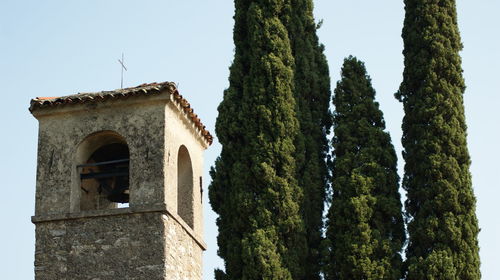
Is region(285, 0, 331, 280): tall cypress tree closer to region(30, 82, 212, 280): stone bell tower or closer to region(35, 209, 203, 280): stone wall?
region(30, 82, 212, 280): stone bell tower

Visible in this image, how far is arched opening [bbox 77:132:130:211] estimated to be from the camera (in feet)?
53.3

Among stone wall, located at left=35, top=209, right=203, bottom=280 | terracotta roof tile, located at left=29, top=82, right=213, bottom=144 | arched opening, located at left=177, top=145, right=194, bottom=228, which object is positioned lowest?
stone wall, located at left=35, top=209, right=203, bottom=280

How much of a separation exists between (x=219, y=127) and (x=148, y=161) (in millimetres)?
1577

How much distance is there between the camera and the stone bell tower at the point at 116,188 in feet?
49.9

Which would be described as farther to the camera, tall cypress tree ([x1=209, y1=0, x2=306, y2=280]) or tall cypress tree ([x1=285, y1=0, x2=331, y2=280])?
tall cypress tree ([x1=285, y1=0, x2=331, y2=280])

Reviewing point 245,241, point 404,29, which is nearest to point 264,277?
point 245,241

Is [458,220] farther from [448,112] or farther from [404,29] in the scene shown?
[404,29]

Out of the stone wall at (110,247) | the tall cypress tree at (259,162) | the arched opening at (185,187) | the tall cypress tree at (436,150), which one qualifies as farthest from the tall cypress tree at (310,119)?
the stone wall at (110,247)

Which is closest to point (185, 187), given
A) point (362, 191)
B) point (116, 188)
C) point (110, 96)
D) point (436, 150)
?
point (116, 188)

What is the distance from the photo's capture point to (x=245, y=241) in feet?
→ 50.6

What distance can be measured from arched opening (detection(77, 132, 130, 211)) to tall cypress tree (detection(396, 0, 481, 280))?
4.77 m

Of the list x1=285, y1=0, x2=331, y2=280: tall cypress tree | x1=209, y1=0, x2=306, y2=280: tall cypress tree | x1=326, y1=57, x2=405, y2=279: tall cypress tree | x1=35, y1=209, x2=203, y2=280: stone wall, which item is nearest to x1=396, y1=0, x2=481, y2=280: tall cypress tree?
x1=326, y1=57, x2=405, y2=279: tall cypress tree

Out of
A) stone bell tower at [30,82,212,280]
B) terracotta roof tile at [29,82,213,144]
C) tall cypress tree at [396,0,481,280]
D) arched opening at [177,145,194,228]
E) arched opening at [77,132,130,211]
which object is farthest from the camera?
arched opening at [177,145,194,228]

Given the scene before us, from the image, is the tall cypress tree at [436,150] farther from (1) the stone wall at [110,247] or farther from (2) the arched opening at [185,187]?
(1) the stone wall at [110,247]
